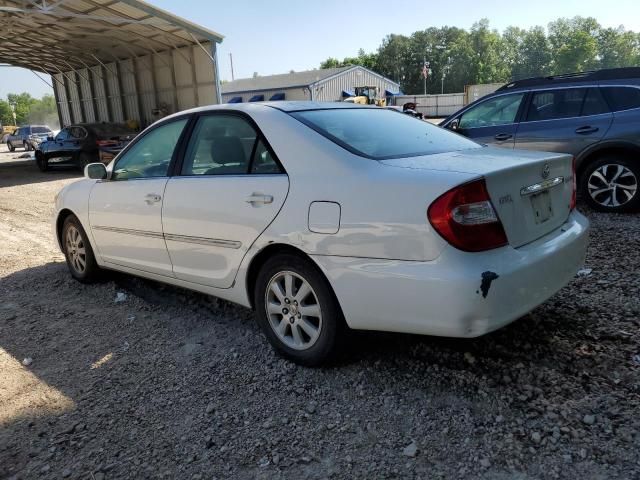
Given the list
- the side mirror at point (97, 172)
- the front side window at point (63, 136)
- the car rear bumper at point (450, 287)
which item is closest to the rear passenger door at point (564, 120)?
the car rear bumper at point (450, 287)

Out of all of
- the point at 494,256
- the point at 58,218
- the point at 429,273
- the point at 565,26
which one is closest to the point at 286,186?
the point at 429,273

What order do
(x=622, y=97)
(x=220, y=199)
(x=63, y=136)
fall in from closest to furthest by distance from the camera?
(x=220, y=199) < (x=622, y=97) < (x=63, y=136)

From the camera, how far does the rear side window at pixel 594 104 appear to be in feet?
21.5

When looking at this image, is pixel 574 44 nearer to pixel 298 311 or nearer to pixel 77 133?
pixel 77 133

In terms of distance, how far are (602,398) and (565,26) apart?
135 m

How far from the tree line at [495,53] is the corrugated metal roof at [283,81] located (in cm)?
4043

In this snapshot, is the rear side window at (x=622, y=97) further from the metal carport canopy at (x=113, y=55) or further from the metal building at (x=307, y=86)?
the metal building at (x=307, y=86)

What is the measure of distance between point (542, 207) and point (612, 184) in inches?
169

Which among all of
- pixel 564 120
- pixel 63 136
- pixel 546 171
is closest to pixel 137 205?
pixel 546 171

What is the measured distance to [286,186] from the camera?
9.98 ft

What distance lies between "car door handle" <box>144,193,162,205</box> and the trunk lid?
6.12ft

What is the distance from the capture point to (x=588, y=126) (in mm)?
6582

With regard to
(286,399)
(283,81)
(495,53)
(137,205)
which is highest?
(495,53)

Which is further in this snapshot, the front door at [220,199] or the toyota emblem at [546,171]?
the front door at [220,199]
